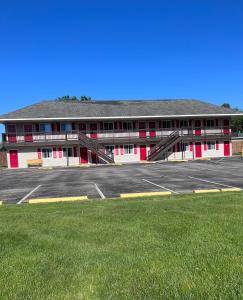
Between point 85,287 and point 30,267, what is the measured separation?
1.13 m

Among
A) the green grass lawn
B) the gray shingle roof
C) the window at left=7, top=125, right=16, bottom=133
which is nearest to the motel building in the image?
the gray shingle roof

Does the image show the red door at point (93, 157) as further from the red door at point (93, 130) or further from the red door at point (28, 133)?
the red door at point (28, 133)

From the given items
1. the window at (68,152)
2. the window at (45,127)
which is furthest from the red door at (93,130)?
the window at (45,127)

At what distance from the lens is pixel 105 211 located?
31.9ft

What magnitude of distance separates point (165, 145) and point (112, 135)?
6.76 meters

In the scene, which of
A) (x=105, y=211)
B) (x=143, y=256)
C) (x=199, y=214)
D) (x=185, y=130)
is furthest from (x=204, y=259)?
(x=185, y=130)

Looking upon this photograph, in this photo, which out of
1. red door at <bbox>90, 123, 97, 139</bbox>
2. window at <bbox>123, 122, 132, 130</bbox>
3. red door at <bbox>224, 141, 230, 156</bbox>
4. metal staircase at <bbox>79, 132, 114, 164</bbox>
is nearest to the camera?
metal staircase at <bbox>79, 132, 114, 164</bbox>

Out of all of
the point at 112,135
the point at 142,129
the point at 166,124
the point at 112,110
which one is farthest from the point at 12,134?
the point at 166,124

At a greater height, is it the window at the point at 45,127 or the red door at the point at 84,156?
the window at the point at 45,127

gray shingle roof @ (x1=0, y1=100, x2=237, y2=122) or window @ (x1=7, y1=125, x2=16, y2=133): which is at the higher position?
gray shingle roof @ (x1=0, y1=100, x2=237, y2=122)

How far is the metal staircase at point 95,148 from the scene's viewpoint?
1650 inches

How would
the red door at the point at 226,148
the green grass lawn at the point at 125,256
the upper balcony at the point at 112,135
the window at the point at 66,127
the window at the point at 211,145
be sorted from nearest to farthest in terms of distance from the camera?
the green grass lawn at the point at 125,256 < the upper balcony at the point at 112,135 < the window at the point at 66,127 < the window at the point at 211,145 < the red door at the point at 226,148

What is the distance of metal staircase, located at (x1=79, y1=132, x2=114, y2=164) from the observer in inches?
1650

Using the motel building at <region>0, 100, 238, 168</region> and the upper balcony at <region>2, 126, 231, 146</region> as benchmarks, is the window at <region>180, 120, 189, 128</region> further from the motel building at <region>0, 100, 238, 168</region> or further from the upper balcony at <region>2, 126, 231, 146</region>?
the upper balcony at <region>2, 126, 231, 146</region>
